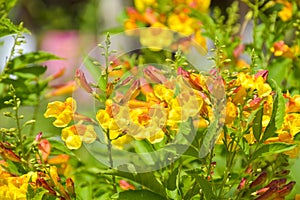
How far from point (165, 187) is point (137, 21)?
0.80m

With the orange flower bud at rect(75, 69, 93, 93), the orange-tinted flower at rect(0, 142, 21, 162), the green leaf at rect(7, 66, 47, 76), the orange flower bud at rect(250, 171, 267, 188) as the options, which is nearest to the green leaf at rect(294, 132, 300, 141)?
the orange flower bud at rect(250, 171, 267, 188)

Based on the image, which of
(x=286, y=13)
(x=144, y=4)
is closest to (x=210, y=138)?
(x=286, y=13)

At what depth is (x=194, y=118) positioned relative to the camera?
992mm

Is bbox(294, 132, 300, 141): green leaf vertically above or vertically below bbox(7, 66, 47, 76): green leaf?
below

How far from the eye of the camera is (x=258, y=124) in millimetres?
944

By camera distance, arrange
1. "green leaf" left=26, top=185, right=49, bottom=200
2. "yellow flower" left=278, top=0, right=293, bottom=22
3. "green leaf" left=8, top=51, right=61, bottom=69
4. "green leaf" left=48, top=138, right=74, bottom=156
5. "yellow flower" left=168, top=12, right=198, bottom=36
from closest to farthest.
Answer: "green leaf" left=26, top=185, right=49, bottom=200, "green leaf" left=48, top=138, right=74, bottom=156, "green leaf" left=8, top=51, right=61, bottom=69, "yellow flower" left=278, top=0, right=293, bottom=22, "yellow flower" left=168, top=12, right=198, bottom=36

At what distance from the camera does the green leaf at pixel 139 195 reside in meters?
0.98

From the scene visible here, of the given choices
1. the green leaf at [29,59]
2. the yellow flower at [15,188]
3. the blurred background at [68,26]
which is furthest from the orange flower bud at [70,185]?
the blurred background at [68,26]

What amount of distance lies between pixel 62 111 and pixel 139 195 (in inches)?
6.7

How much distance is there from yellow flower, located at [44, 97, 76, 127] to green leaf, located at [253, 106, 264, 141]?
270 millimetres

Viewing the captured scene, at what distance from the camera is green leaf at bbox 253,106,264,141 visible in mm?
931

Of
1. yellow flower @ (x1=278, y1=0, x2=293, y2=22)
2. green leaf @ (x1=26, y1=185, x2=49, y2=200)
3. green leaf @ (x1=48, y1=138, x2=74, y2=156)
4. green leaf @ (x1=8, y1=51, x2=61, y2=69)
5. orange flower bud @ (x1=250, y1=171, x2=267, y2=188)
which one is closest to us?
green leaf @ (x1=26, y1=185, x2=49, y2=200)

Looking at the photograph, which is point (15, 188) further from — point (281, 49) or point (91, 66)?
point (281, 49)

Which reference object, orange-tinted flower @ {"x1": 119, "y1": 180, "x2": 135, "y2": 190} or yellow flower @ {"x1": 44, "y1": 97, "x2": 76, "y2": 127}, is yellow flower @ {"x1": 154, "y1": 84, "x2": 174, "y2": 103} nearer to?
yellow flower @ {"x1": 44, "y1": 97, "x2": 76, "y2": 127}
